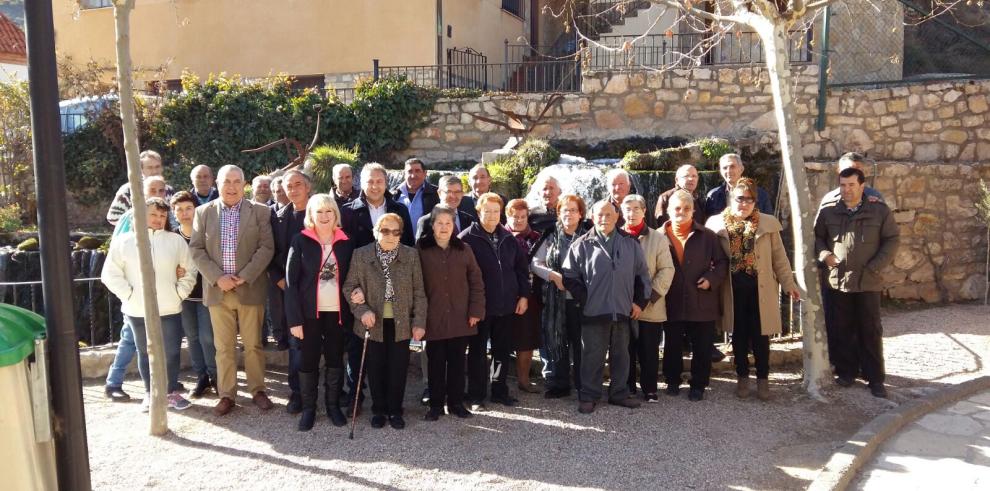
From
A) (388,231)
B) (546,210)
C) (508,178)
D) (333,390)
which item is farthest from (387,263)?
(508,178)

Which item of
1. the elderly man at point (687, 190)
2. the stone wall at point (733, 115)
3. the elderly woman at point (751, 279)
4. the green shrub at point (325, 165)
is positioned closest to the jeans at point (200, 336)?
the elderly man at point (687, 190)

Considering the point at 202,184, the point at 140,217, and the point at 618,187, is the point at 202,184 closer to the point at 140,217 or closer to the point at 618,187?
the point at 140,217

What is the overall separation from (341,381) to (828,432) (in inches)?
136

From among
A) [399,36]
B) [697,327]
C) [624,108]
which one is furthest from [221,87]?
[697,327]

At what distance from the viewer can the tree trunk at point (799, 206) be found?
608cm

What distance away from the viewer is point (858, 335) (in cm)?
636

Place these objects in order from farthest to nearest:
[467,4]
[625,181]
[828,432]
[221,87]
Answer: [467,4] < [221,87] < [625,181] < [828,432]

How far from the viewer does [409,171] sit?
6695mm

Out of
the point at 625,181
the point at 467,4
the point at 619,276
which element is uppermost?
the point at 467,4

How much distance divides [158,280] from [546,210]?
305cm

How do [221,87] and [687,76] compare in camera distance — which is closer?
[687,76]

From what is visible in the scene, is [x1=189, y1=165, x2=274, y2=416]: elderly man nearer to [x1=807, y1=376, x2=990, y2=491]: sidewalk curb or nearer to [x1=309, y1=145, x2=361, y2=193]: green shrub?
[x1=807, y1=376, x2=990, y2=491]: sidewalk curb

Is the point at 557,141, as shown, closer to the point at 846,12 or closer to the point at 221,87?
the point at 846,12

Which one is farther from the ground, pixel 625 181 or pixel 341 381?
pixel 625 181
